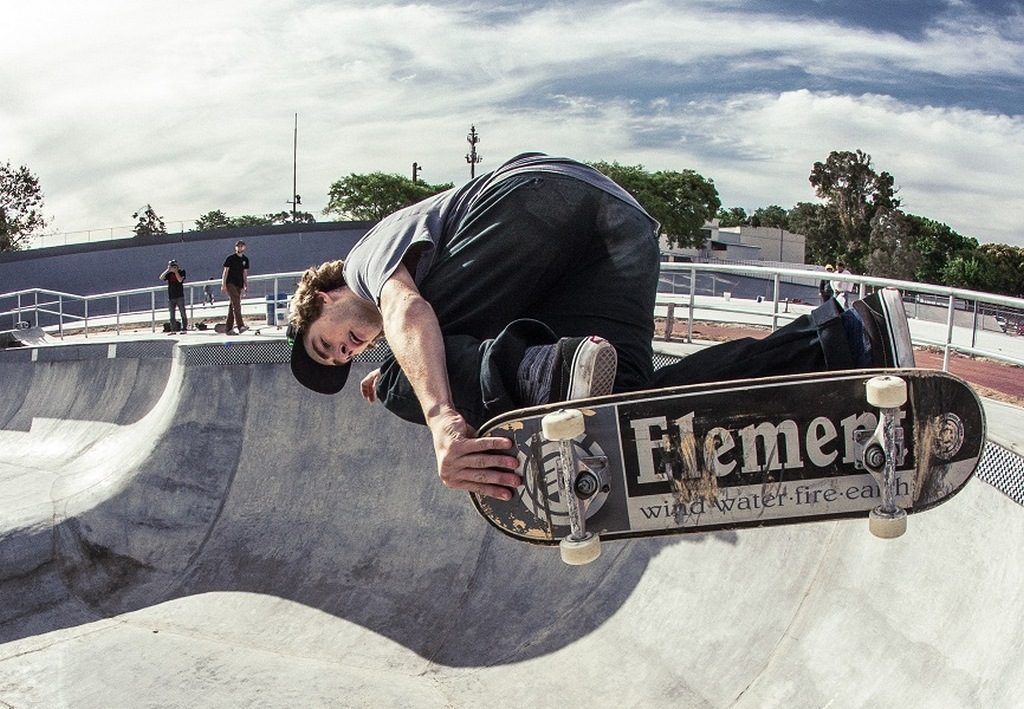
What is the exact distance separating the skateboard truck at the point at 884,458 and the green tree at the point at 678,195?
58.3 metres

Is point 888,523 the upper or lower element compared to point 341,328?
lower

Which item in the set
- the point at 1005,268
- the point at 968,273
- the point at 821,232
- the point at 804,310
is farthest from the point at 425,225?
the point at 821,232

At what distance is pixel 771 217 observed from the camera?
106 meters

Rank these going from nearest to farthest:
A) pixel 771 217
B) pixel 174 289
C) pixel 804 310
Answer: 1. pixel 174 289
2. pixel 804 310
3. pixel 771 217

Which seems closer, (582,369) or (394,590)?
(582,369)

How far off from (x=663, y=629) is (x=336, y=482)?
3.50 m

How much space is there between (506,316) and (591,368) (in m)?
0.46

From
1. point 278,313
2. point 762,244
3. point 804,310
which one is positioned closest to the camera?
point 278,313

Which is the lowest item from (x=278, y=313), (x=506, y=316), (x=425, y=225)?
(x=278, y=313)

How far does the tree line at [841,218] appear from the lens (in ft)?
166

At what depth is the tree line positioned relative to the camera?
5050 centimetres

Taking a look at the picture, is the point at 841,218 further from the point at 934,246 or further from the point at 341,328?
the point at 341,328

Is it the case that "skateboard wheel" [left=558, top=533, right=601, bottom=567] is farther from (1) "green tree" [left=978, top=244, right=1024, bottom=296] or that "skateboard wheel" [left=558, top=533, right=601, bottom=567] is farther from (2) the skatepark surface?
(1) "green tree" [left=978, top=244, right=1024, bottom=296]

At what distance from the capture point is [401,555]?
258 inches
